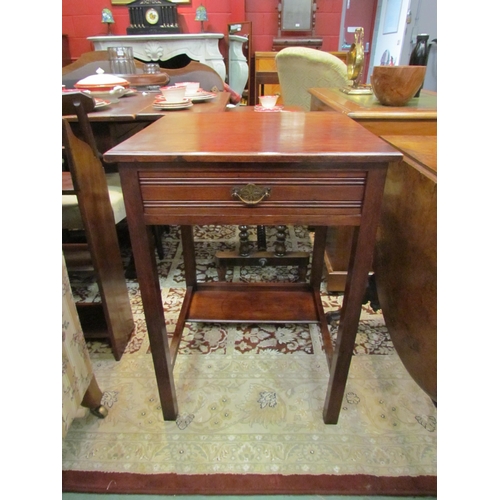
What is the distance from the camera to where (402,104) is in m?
1.19

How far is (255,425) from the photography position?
36.4 inches

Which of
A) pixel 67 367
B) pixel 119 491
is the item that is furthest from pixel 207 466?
pixel 67 367

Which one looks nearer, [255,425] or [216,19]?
[255,425]

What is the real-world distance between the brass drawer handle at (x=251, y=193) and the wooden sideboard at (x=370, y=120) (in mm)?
620

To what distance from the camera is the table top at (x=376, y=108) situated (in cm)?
108

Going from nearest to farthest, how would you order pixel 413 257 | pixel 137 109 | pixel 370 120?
1. pixel 413 257
2. pixel 370 120
3. pixel 137 109

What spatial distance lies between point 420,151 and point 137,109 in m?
1.06

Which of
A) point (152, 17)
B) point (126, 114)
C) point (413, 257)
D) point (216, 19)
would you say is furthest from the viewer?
point (216, 19)

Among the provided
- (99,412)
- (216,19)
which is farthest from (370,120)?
(216,19)

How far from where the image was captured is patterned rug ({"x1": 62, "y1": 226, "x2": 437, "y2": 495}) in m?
0.81

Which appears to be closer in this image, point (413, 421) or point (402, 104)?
point (413, 421)

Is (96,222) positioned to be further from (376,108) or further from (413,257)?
(376,108)

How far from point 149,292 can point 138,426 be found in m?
0.44

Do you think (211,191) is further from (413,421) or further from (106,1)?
(106,1)
